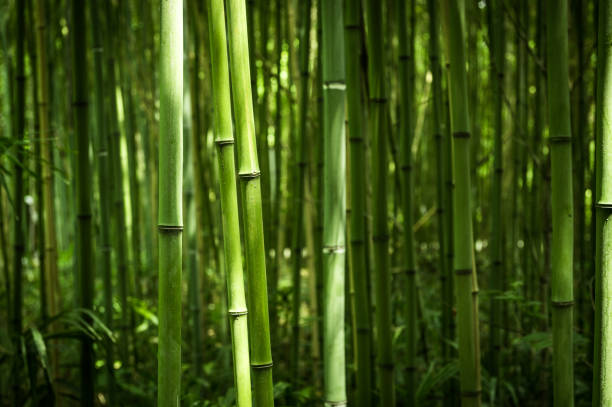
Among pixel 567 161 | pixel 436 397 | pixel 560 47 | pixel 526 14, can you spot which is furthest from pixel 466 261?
pixel 526 14

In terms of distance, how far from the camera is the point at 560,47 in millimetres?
846

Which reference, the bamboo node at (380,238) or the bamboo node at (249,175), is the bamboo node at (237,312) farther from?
the bamboo node at (380,238)

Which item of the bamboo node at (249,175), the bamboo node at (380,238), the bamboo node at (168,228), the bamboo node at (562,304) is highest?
the bamboo node at (249,175)

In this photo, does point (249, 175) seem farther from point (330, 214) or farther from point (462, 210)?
point (462, 210)

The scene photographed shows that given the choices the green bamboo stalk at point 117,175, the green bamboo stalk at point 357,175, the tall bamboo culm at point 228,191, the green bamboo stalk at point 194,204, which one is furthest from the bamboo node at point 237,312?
the green bamboo stalk at point 117,175

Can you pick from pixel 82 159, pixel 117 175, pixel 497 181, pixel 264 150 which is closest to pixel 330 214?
pixel 82 159

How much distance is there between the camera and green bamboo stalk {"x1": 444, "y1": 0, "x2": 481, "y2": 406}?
87cm

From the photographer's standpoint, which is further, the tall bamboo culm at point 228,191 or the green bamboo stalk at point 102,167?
the green bamboo stalk at point 102,167

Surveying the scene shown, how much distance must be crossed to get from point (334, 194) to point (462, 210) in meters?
0.19

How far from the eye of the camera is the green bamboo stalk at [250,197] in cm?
71

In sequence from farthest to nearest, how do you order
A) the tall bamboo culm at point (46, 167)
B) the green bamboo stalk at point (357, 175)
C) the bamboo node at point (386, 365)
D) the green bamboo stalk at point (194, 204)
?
the green bamboo stalk at point (194, 204) < the tall bamboo culm at point (46, 167) < the bamboo node at point (386, 365) < the green bamboo stalk at point (357, 175)

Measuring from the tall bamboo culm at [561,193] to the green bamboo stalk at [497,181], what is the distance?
1.80 ft

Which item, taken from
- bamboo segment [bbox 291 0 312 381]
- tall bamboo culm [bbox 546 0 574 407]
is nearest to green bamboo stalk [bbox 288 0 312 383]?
bamboo segment [bbox 291 0 312 381]

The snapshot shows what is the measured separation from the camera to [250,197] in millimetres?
741
